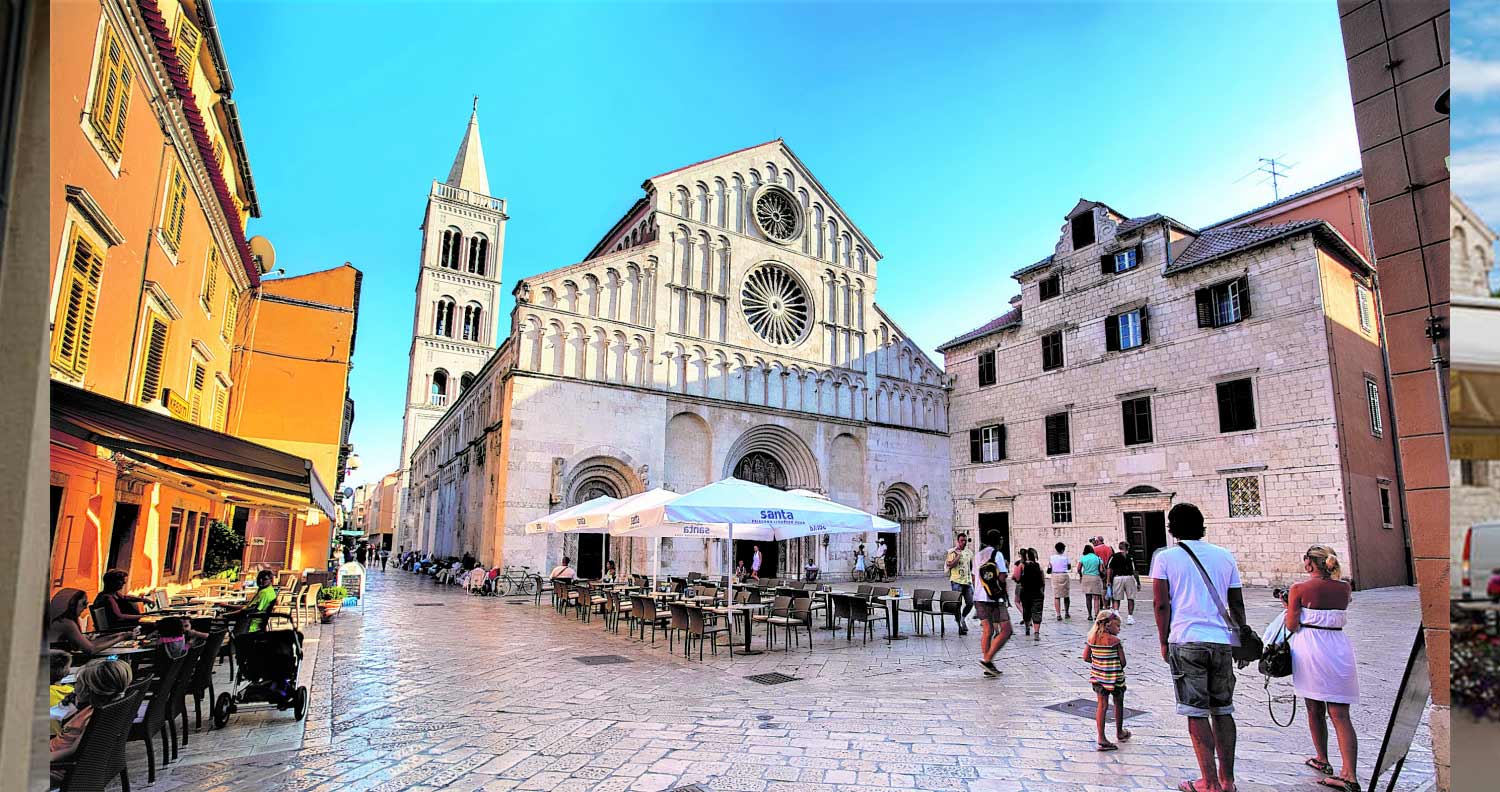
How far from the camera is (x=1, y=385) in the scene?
3.88 feet

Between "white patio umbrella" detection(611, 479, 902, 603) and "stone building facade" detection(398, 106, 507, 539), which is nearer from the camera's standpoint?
"white patio umbrella" detection(611, 479, 902, 603)

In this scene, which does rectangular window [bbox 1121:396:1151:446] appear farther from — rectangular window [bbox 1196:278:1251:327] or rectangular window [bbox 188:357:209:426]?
rectangular window [bbox 188:357:209:426]

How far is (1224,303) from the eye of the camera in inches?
843

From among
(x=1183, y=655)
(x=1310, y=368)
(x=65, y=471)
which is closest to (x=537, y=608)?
(x=65, y=471)

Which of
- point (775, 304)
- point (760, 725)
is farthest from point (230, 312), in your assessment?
point (760, 725)

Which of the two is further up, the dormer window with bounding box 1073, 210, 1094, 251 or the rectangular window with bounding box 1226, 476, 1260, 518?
the dormer window with bounding box 1073, 210, 1094, 251

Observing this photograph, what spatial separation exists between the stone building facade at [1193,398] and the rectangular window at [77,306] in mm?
24244

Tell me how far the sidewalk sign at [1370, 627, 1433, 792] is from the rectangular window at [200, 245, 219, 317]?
1791cm

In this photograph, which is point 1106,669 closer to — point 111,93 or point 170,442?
point 170,442

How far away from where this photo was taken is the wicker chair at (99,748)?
11.9 feet

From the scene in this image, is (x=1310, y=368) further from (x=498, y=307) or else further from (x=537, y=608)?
(x=498, y=307)

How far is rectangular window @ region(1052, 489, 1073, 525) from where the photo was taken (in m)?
24.7

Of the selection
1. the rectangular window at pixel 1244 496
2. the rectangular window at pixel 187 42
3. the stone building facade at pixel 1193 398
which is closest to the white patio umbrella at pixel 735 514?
the rectangular window at pixel 187 42

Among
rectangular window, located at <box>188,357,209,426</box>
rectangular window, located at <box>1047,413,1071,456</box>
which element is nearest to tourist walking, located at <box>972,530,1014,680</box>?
rectangular window, located at <box>188,357,209,426</box>
